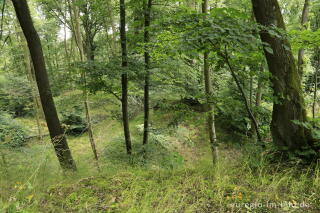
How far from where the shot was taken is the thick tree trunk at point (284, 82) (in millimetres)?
2518

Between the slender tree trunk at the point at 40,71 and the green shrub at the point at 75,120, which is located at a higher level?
the slender tree trunk at the point at 40,71

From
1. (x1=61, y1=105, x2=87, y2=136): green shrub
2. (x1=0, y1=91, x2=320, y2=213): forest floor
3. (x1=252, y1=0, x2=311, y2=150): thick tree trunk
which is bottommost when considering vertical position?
(x1=61, y1=105, x2=87, y2=136): green shrub

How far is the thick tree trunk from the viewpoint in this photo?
2.52m

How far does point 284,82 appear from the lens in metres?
2.58

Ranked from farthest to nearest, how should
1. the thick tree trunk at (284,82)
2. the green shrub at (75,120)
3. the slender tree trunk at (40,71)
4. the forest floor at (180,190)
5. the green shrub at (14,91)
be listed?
the green shrub at (75,120) → the green shrub at (14,91) → the slender tree trunk at (40,71) → the thick tree trunk at (284,82) → the forest floor at (180,190)

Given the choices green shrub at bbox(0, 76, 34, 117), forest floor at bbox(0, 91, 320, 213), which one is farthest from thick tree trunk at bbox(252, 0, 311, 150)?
green shrub at bbox(0, 76, 34, 117)

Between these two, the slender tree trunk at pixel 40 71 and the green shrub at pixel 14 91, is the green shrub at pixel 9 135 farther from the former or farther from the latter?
the green shrub at pixel 14 91

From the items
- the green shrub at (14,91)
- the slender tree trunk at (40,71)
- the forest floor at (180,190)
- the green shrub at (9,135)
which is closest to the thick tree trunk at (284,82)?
the forest floor at (180,190)

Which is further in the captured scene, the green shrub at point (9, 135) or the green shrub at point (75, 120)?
the green shrub at point (75, 120)

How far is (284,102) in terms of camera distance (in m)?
2.59

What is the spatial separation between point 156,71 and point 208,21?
113 inches

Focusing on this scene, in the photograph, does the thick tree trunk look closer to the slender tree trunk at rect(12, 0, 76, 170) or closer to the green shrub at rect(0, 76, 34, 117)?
the slender tree trunk at rect(12, 0, 76, 170)

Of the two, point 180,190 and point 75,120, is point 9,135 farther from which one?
point 75,120

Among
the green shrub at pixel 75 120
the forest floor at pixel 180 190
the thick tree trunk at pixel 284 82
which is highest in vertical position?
the thick tree trunk at pixel 284 82
